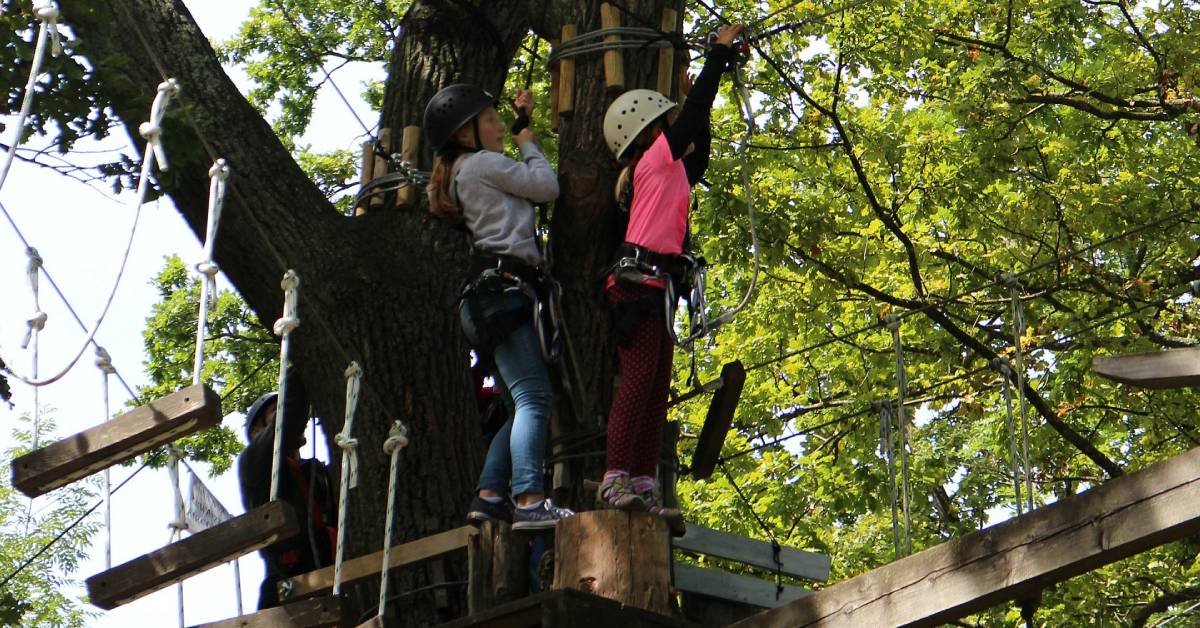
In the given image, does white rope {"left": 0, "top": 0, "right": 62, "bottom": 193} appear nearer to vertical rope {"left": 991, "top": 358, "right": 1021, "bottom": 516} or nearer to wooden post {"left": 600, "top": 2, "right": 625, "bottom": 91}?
wooden post {"left": 600, "top": 2, "right": 625, "bottom": 91}

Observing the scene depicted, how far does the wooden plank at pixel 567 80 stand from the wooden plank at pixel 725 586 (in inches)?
69.5

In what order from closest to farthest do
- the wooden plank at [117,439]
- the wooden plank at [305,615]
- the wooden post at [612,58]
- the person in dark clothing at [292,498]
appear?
the wooden plank at [117,439] → the wooden plank at [305,615] → the person in dark clothing at [292,498] → the wooden post at [612,58]

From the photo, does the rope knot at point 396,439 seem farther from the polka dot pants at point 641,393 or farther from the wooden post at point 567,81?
the wooden post at point 567,81

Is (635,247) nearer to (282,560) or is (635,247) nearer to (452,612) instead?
(452,612)

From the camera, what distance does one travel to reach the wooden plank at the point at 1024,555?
3693 millimetres

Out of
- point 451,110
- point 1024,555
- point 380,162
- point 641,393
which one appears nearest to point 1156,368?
point 1024,555

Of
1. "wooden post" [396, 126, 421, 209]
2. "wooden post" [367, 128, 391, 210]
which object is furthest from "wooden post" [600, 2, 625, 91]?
"wooden post" [367, 128, 391, 210]

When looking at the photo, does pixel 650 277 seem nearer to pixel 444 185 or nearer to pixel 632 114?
pixel 632 114

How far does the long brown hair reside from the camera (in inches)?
217

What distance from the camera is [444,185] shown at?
18.1ft

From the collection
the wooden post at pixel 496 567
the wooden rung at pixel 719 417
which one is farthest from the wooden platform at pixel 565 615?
the wooden rung at pixel 719 417

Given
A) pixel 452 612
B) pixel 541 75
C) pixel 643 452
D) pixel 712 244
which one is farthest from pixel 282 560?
pixel 541 75

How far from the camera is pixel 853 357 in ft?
34.3

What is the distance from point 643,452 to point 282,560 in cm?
163
